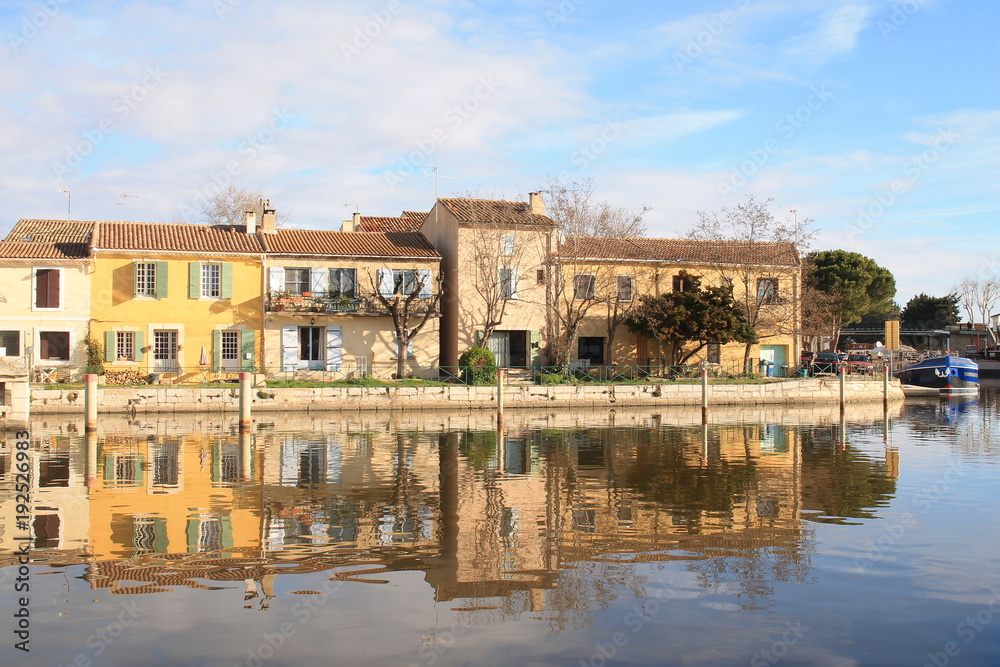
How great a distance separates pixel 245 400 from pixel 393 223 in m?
21.8

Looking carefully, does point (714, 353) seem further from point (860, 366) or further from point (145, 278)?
point (145, 278)

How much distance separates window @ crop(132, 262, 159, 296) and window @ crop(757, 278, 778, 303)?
90.0 ft

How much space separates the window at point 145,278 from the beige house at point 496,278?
12.0m

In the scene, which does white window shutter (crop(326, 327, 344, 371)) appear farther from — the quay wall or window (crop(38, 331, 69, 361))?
window (crop(38, 331, 69, 361))

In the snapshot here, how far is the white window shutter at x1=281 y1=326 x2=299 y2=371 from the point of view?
36.8 metres

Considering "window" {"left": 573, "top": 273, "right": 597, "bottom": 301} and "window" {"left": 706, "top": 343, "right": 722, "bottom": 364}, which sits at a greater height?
"window" {"left": 573, "top": 273, "right": 597, "bottom": 301}

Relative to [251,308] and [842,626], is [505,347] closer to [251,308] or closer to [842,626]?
[251,308]

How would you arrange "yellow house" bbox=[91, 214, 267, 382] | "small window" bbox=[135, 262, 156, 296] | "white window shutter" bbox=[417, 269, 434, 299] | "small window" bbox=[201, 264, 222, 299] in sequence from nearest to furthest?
"yellow house" bbox=[91, 214, 267, 382]
"small window" bbox=[135, 262, 156, 296]
"small window" bbox=[201, 264, 222, 299]
"white window shutter" bbox=[417, 269, 434, 299]

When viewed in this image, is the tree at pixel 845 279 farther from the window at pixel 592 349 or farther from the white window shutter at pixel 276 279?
the white window shutter at pixel 276 279

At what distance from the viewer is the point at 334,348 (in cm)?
3741

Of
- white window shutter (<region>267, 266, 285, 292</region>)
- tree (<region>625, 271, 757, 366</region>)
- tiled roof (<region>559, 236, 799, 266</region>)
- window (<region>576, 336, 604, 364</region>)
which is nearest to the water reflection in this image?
white window shutter (<region>267, 266, 285, 292</region>)

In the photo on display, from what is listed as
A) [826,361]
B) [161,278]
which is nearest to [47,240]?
[161,278]

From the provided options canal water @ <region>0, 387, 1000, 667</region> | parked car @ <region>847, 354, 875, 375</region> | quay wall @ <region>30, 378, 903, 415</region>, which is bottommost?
canal water @ <region>0, 387, 1000, 667</region>

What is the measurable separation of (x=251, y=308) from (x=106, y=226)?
675cm
